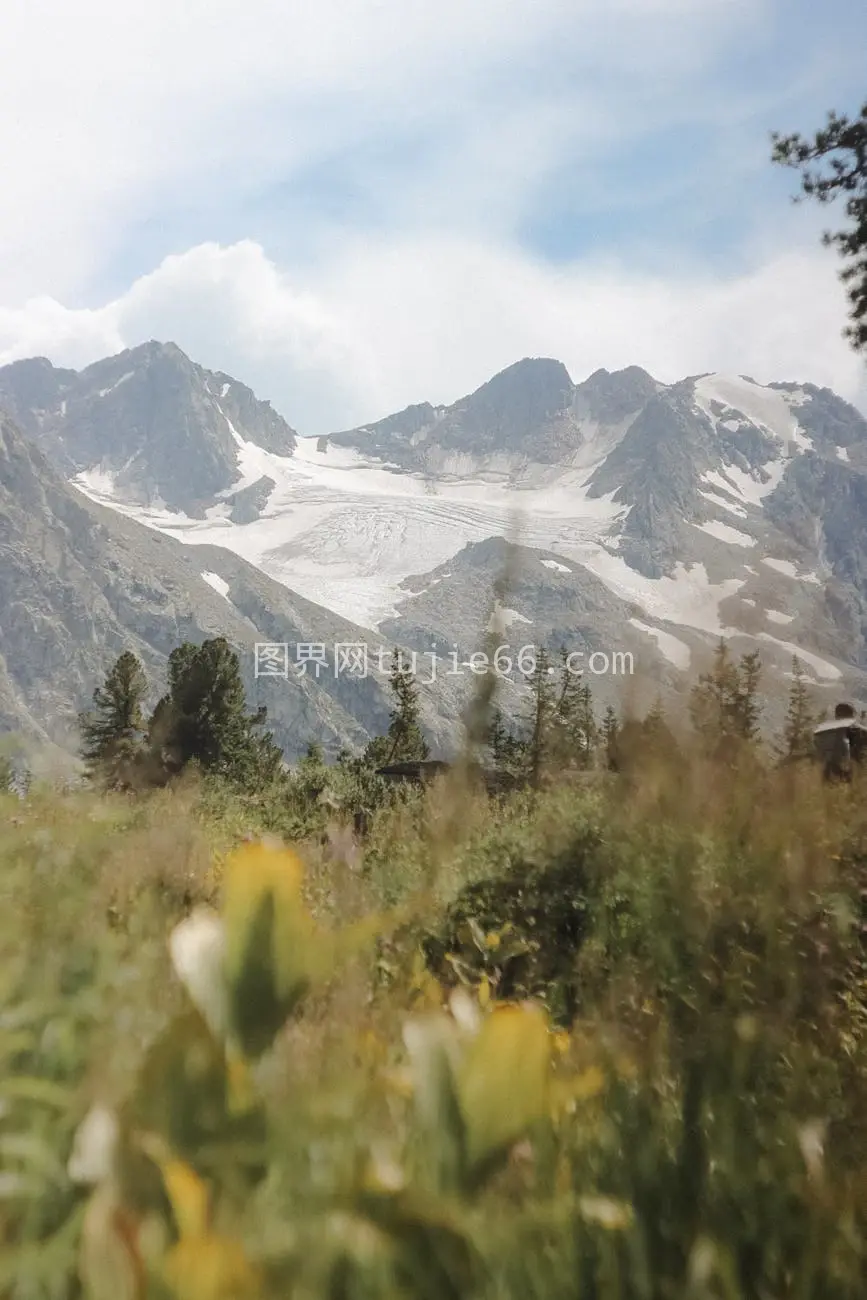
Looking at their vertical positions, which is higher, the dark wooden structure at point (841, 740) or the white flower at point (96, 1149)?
the white flower at point (96, 1149)

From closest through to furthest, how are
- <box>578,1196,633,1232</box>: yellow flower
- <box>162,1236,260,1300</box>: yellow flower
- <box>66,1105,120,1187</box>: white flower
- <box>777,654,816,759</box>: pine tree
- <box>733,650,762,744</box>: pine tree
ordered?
<box>162,1236,260,1300</box>: yellow flower, <box>66,1105,120,1187</box>: white flower, <box>578,1196,633,1232</box>: yellow flower, <box>733,650,762,744</box>: pine tree, <box>777,654,816,759</box>: pine tree

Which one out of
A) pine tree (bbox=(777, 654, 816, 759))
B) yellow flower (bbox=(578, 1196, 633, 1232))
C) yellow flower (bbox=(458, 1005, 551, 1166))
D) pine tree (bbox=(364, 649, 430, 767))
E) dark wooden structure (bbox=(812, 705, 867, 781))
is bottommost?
pine tree (bbox=(364, 649, 430, 767))

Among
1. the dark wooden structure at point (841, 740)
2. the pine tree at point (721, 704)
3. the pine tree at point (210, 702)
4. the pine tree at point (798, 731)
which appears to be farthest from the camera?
the pine tree at point (210, 702)

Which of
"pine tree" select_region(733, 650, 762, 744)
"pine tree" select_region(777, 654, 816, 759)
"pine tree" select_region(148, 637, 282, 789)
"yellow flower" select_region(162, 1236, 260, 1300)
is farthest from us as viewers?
"pine tree" select_region(148, 637, 282, 789)

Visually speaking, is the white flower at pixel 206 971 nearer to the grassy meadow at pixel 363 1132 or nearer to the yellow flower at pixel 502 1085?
the grassy meadow at pixel 363 1132

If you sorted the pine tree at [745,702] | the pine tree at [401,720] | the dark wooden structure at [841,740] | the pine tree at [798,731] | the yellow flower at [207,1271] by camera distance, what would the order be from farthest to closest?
the pine tree at [401,720], the dark wooden structure at [841,740], the pine tree at [798,731], the pine tree at [745,702], the yellow flower at [207,1271]

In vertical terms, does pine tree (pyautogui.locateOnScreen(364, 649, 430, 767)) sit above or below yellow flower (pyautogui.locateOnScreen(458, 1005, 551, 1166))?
below

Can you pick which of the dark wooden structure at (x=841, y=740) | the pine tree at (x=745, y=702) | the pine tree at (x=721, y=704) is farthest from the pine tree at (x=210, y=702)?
the pine tree at (x=721, y=704)

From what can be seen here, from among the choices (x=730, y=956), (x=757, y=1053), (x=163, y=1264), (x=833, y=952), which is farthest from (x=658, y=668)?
(x=163, y=1264)

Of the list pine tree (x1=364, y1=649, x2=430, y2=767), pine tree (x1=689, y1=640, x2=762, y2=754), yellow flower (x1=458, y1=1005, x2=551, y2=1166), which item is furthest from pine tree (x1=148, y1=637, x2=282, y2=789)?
yellow flower (x1=458, y1=1005, x2=551, y2=1166)

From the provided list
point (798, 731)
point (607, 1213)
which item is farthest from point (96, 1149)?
point (798, 731)

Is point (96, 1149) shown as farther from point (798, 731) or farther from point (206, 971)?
point (798, 731)

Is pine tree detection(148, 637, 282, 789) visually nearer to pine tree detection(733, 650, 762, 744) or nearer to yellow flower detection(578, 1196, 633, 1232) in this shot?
pine tree detection(733, 650, 762, 744)

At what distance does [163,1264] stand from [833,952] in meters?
Answer: 2.67
